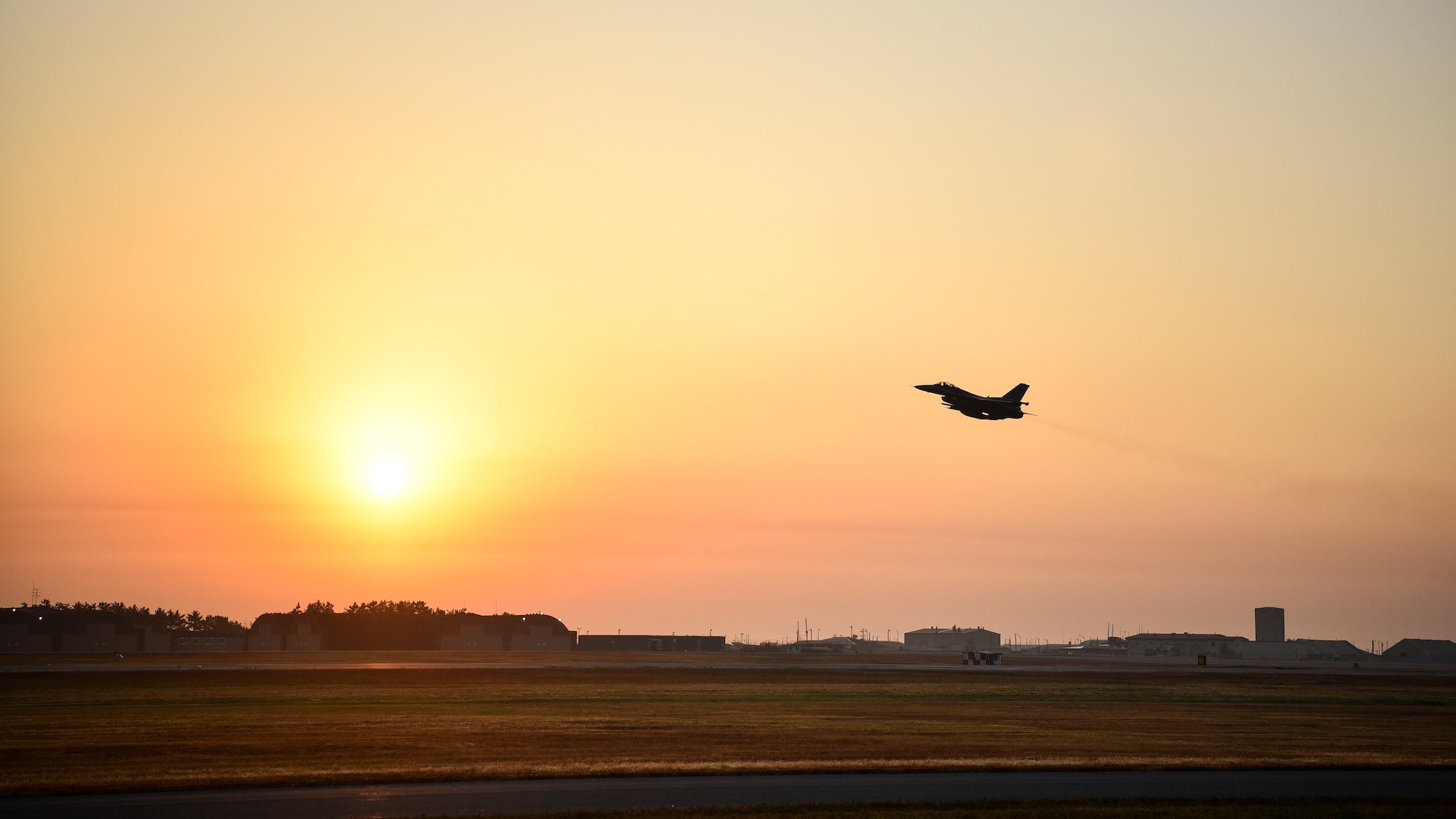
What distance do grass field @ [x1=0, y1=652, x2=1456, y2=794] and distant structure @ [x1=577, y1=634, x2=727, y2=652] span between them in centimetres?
11003

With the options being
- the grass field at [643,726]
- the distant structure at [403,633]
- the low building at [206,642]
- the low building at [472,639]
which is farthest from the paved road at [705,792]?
the low building at [472,639]

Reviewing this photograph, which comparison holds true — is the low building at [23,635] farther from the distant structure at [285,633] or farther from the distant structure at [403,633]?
the distant structure at [403,633]

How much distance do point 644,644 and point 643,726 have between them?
150m

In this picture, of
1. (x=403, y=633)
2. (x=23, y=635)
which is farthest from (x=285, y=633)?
(x=23, y=635)

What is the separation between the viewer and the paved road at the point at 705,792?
78.6 feet

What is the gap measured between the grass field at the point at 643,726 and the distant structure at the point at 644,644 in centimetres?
11003

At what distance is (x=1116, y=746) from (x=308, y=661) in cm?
7582

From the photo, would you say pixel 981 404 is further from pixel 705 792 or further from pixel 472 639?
pixel 472 639

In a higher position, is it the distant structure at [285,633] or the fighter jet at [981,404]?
the fighter jet at [981,404]

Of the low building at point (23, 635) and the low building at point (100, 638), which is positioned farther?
the low building at point (100, 638)

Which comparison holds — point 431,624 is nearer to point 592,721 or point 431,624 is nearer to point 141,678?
point 141,678

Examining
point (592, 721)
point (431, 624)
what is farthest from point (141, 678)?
point (431, 624)

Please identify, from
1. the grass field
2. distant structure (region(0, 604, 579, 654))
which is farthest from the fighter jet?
distant structure (region(0, 604, 579, 654))

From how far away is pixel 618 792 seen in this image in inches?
1036
